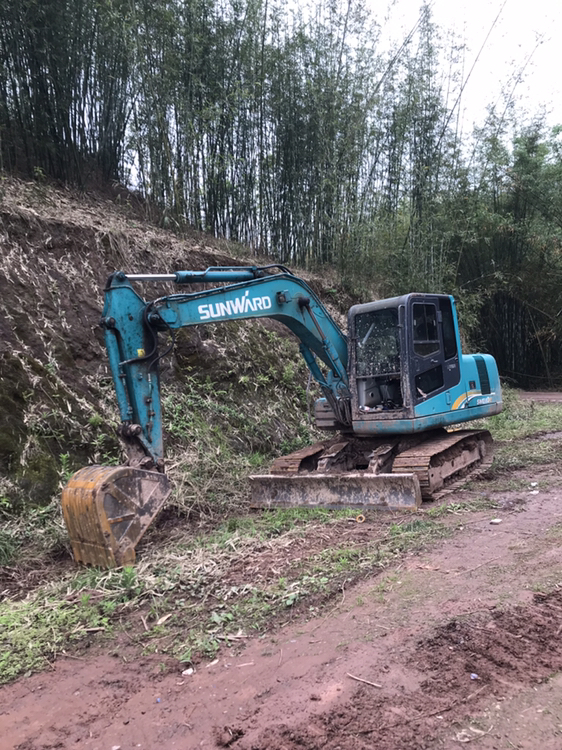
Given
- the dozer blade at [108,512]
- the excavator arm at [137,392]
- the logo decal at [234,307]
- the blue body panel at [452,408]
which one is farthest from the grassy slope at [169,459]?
Answer: the logo decal at [234,307]

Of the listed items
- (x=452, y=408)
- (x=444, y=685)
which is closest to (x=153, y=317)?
(x=444, y=685)

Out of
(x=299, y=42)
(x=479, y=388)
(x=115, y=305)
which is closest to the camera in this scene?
(x=115, y=305)

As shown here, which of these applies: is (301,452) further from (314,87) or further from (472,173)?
(472,173)

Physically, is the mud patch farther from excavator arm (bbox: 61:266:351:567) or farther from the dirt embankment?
the dirt embankment

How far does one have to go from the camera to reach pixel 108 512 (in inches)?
150

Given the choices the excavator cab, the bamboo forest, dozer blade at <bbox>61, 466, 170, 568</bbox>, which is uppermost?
the bamboo forest

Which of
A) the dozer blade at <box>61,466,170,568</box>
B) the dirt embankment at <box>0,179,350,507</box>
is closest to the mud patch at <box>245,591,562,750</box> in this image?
the dozer blade at <box>61,466,170,568</box>

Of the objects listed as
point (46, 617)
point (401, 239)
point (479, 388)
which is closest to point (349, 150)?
point (401, 239)

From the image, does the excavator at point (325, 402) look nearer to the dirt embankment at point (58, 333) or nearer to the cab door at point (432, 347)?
the cab door at point (432, 347)

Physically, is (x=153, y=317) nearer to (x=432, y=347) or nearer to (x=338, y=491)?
(x=338, y=491)

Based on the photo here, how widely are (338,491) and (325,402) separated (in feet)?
4.07

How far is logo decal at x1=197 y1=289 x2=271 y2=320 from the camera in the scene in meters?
4.75

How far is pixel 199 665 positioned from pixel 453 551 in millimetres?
1979

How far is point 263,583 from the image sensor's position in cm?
352
